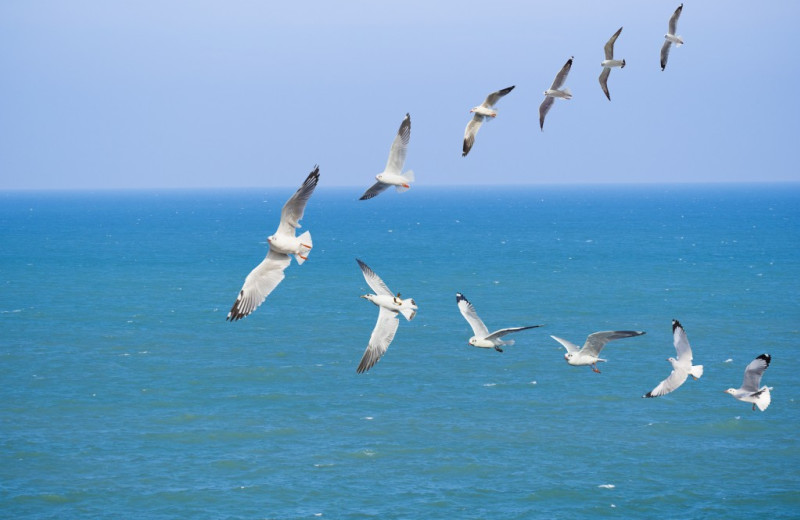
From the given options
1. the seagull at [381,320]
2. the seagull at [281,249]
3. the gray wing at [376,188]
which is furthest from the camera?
the gray wing at [376,188]

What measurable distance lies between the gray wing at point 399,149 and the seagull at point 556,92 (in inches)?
237

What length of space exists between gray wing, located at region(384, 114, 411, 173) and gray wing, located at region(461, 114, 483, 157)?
80.3 inches

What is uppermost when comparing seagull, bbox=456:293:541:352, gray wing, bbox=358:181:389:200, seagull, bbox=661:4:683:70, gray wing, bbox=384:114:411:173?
seagull, bbox=661:4:683:70

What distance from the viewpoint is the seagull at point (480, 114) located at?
35.7 metres

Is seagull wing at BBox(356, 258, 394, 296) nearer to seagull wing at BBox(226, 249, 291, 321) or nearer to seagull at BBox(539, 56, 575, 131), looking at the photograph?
seagull wing at BBox(226, 249, 291, 321)

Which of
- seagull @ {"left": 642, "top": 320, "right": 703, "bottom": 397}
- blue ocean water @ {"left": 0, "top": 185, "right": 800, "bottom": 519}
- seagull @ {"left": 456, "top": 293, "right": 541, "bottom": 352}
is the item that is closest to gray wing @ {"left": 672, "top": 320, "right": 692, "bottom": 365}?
seagull @ {"left": 642, "top": 320, "right": 703, "bottom": 397}

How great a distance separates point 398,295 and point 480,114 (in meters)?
9.14

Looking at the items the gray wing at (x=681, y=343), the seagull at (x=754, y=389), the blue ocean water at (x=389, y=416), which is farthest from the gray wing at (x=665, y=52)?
the blue ocean water at (x=389, y=416)

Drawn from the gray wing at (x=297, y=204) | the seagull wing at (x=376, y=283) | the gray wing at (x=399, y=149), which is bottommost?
the seagull wing at (x=376, y=283)

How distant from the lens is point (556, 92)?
3903cm

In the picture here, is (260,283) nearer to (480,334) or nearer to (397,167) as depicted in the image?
(397,167)

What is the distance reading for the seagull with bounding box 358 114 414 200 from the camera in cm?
3447

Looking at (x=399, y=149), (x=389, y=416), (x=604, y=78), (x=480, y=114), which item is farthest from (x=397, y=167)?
(x=389, y=416)

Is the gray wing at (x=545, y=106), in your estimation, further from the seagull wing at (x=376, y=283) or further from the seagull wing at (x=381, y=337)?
the seagull wing at (x=381, y=337)
